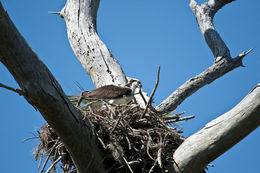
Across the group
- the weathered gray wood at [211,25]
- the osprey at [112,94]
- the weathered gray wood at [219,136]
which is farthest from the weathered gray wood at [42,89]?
the weathered gray wood at [211,25]

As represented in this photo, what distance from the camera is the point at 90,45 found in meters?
6.39

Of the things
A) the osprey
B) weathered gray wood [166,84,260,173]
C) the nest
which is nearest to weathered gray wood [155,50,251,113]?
the osprey

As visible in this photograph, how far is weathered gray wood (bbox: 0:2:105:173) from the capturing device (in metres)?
2.72

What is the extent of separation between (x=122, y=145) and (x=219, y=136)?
1.11 metres

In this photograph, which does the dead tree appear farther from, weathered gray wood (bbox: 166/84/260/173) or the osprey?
the osprey

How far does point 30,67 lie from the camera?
282 centimetres

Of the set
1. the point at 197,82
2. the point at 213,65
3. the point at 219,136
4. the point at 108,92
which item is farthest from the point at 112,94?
the point at 219,136

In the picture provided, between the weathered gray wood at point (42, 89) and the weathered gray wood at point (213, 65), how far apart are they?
2.34 m

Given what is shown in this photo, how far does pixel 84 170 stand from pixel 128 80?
126 inches

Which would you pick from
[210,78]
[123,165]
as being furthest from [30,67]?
[210,78]

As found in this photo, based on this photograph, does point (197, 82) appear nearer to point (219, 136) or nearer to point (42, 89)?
point (219, 136)

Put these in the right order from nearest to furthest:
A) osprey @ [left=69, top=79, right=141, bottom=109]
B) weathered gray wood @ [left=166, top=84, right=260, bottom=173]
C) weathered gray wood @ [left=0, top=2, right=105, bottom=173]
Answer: weathered gray wood @ [left=0, top=2, right=105, bottom=173] → weathered gray wood @ [left=166, top=84, right=260, bottom=173] → osprey @ [left=69, top=79, right=141, bottom=109]

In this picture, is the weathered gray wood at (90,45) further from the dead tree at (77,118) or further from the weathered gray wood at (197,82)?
the dead tree at (77,118)

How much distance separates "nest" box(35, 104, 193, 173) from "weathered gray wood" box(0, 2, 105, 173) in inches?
13.3
